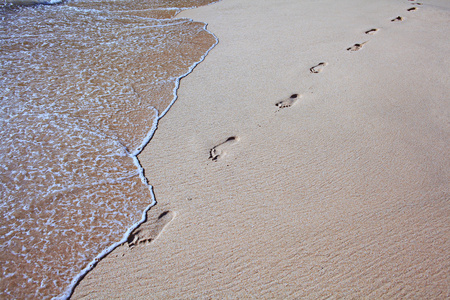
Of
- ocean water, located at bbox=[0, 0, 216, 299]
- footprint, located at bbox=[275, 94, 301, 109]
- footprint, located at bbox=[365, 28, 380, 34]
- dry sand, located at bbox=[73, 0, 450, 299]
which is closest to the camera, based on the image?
dry sand, located at bbox=[73, 0, 450, 299]

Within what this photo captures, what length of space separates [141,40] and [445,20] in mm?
5270

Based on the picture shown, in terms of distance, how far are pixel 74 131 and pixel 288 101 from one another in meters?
2.31

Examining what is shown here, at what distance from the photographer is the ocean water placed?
Result: 2.10 m

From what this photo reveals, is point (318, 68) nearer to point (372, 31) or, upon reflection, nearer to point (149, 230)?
point (372, 31)

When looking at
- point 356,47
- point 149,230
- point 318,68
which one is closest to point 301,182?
point 149,230

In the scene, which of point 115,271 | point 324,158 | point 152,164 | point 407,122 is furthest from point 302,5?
point 115,271

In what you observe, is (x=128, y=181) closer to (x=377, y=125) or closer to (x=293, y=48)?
(x=377, y=125)

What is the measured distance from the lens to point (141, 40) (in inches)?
208

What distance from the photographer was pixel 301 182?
2.44 m

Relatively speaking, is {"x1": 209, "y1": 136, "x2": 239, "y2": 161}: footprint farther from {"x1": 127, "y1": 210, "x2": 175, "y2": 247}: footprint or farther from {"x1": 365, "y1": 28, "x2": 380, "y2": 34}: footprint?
{"x1": 365, "y1": 28, "x2": 380, "y2": 34}: footprint

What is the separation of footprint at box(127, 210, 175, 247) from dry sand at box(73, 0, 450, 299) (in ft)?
0.05

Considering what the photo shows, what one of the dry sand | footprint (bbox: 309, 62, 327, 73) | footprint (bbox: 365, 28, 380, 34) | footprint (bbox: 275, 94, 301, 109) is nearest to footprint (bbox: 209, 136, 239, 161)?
the dry sand

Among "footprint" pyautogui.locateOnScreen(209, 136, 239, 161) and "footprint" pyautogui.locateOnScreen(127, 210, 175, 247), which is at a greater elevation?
"footprint" pyautogui.locateOnScreen(209, 136, 239, 161)

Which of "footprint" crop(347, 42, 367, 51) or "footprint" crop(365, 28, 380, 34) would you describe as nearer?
"footprint" crop(347, 42, 367, 51)
